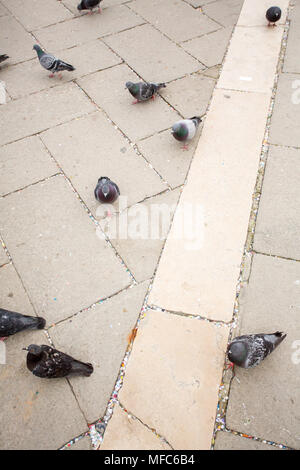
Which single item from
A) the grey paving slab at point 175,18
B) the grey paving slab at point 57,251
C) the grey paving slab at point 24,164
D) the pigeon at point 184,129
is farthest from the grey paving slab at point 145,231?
the grey paving slab at point 175,18

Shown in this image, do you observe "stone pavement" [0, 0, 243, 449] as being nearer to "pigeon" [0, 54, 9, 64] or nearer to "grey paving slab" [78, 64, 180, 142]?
"grey paving slab" [78, 64, 180, 142]

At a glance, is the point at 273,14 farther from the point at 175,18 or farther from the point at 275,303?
the point at 275,303

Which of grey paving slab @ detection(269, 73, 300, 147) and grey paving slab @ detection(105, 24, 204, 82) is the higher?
grey paving slab @ detection(105, 24, 204, 82)

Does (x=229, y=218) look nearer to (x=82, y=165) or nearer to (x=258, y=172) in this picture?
(x=258, y=172)

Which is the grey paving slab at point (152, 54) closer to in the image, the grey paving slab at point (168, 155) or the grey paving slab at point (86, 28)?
the grey paving slab at point (86, 28)

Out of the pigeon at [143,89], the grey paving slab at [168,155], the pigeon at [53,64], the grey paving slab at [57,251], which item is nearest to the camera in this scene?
the grey paving slab at [57,251]

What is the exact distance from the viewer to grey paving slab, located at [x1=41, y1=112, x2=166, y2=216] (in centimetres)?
371

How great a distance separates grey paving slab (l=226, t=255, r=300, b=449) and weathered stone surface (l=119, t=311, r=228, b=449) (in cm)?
20

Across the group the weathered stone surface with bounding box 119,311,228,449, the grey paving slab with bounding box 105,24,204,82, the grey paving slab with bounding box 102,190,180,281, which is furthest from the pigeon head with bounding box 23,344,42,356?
the grey paving slab with bounding box 105,24,204,82

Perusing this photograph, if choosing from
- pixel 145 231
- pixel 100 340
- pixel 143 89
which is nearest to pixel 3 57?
pixel 143 89

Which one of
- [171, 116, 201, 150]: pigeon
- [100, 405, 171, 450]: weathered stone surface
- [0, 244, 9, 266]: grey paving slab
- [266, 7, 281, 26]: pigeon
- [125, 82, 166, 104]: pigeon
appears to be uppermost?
[266, 7, 281, 26]: pigeon

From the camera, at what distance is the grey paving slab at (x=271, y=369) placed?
2.37 meters

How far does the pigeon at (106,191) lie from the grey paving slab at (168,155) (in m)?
0.72

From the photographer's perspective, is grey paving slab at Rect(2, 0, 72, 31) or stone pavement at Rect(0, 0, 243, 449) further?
grey paving slab at Rect(2, 0, 72, 31)
